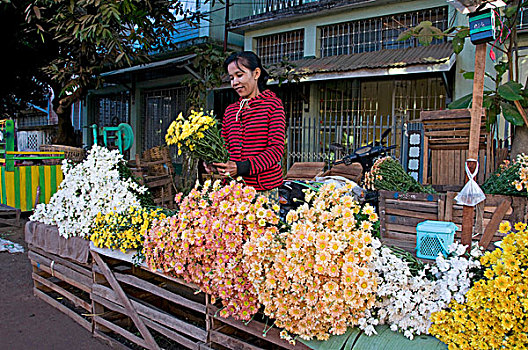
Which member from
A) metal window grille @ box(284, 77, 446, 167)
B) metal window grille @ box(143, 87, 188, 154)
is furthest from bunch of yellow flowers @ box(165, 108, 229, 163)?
metal window grille @ box(143, 87, 188, 154)

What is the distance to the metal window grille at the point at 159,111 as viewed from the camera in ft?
42.0

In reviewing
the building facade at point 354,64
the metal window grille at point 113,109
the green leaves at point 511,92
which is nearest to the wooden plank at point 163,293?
the green leaves at point 511,92

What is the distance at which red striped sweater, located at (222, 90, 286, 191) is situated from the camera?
101 inches

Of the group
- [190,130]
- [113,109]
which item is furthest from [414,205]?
[113,109]

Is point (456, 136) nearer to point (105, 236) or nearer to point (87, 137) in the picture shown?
point (105, 236)

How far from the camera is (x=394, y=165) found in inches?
104

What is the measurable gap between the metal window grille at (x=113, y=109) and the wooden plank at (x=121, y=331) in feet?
39.1

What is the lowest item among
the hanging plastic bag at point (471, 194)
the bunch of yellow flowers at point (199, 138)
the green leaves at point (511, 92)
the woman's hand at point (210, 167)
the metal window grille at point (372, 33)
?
the hanging plastic bag at point (471, 194)

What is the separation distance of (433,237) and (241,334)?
138cm

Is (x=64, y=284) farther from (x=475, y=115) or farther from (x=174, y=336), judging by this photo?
(x=475, y=115)

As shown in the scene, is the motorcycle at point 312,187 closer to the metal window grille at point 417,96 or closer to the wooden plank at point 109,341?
the wooden plank at point 109,341

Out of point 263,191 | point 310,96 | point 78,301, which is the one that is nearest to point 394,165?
point 263,191

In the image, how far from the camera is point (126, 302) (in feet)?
10.2

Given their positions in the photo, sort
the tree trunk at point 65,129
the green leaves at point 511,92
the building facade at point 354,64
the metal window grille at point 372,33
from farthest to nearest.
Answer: the tree trunk at point 65,129
the metal window grille at point 372,33
the building facade at point 354,64
the green leaves at point 511,92
